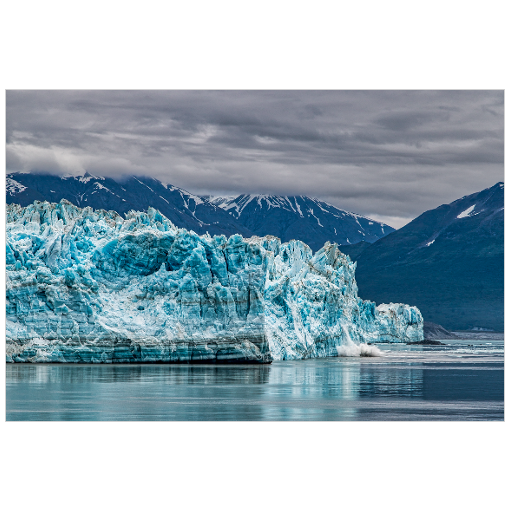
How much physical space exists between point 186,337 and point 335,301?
64.4 feet

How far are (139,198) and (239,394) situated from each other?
15658 centimetres

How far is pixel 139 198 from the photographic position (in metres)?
180

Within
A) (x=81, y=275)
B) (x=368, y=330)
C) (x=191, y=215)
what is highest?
(x=191, y=215)

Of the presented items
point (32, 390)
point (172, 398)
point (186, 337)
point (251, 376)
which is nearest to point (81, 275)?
point (186, 337)

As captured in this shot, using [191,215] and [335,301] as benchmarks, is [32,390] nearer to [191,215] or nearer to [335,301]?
[335,301]

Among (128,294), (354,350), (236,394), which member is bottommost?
(354,350)

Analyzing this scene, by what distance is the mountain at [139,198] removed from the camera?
156 metres

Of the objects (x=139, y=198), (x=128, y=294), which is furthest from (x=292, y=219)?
(x=128, y=294)

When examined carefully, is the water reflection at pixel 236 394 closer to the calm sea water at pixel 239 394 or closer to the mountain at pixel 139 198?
the calm sea water at pixel 239 394

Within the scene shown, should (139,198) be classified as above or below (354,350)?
above

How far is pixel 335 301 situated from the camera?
57.2 meters

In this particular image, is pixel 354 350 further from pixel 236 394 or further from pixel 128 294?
pixel 236 394

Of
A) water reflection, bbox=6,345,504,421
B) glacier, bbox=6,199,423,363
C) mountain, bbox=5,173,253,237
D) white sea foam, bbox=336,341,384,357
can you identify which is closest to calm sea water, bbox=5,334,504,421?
water reflection, bbox=6,345,504,421

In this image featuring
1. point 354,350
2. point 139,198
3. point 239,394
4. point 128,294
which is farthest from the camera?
point 139,198
